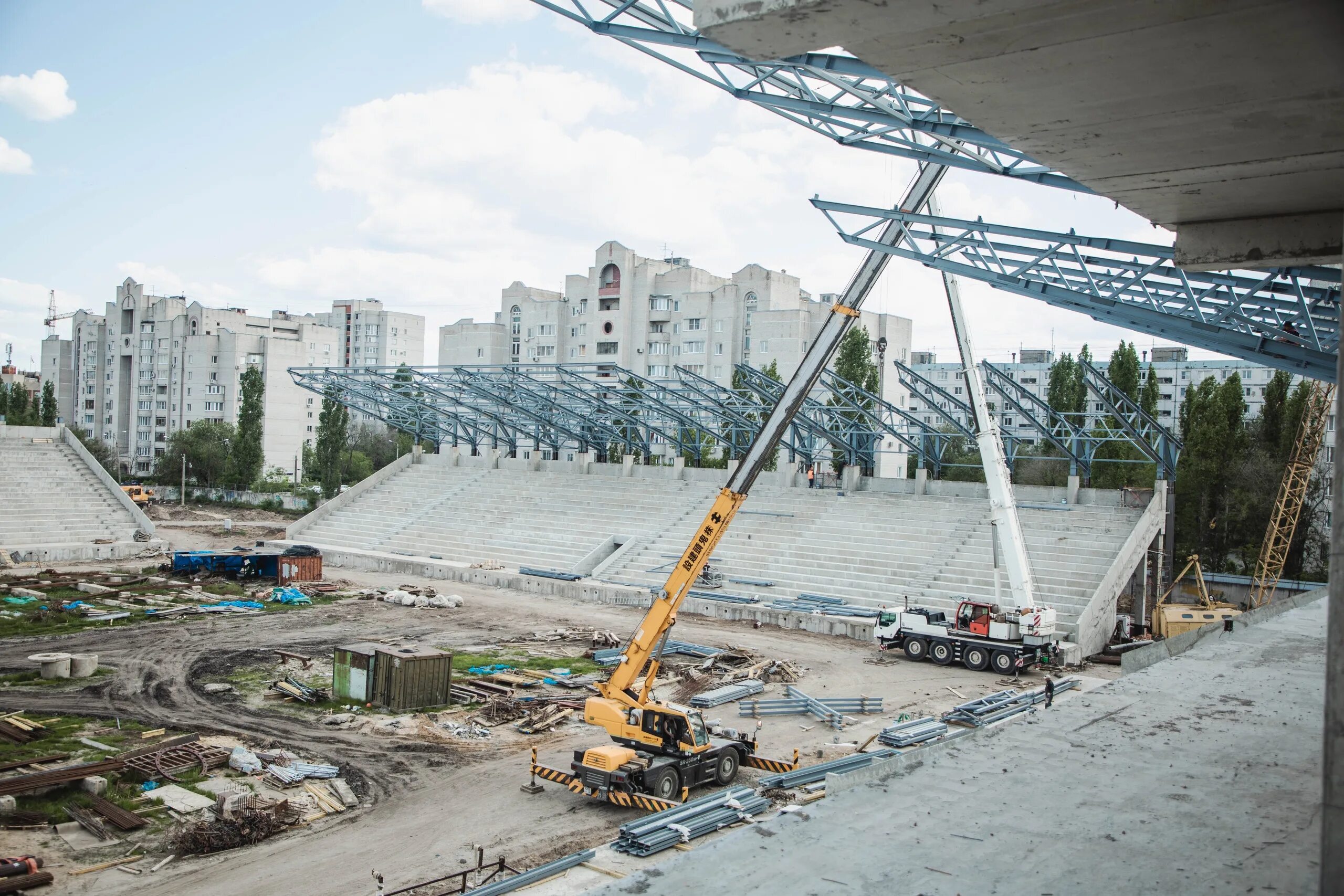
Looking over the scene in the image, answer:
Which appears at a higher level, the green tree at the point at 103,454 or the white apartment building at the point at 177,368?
the white apartment building at the point at 177,368

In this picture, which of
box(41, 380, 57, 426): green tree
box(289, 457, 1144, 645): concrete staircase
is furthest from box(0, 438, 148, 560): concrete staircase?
box(41, 380, 57, 426): green tree

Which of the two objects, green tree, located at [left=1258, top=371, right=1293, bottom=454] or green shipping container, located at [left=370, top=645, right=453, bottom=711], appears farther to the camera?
green tree, located at [left=1258, top=371, right=1293, bottom=454]

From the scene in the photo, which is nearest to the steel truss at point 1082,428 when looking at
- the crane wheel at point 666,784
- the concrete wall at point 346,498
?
the crane wheel at point 666,784

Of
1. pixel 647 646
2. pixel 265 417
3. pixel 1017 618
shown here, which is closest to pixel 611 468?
pixel 1017 618

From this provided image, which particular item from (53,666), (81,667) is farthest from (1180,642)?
(53,666)

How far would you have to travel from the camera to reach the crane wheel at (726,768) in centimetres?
1464

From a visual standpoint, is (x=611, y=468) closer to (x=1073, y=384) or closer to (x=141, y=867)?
(x=1073, y=384)

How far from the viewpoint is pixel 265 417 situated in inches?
3300

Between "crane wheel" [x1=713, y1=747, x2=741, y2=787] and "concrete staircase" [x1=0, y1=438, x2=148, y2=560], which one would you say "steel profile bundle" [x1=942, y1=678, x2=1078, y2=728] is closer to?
"crane wheel" [x1=713, y1=747, x2=741, y2=787]

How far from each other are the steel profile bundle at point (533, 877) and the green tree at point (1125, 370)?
4313 cm

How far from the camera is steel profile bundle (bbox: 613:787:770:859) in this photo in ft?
36.7

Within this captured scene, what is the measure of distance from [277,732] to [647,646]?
711cm

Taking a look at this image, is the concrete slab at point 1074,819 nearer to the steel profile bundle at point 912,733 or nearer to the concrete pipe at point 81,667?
the steel profile bundle at point 912,733

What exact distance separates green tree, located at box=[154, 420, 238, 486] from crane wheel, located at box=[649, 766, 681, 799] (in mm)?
65500
